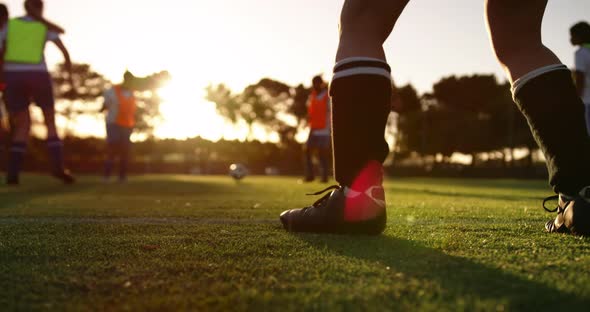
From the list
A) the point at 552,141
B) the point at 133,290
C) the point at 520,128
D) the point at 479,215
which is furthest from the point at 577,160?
the point at 520,128

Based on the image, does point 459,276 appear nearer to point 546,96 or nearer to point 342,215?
point 342,215

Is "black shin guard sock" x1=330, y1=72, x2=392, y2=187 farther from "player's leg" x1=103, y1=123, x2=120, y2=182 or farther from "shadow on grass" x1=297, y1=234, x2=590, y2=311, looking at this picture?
"player's leg" x1=103, y1=123, x2=120, y2=182

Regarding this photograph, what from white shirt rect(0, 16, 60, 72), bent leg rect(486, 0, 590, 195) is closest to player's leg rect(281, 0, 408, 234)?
bent leg rect(486, 0, 590, 195)

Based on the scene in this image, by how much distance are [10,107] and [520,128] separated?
49.6 m

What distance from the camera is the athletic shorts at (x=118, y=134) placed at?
10.5 meters

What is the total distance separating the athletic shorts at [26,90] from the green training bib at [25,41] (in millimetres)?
230

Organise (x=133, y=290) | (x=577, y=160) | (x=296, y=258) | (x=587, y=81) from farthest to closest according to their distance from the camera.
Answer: (x=587, y=81)
(x=577, y=160)
(x=296, y=258)
(x=133, y=290)

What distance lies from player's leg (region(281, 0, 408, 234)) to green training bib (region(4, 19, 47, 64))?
6262 mm

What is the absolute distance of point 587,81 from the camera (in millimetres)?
6793

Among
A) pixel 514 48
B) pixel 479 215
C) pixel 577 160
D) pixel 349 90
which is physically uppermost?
pixel 514 48

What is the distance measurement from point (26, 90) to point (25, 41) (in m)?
0.68

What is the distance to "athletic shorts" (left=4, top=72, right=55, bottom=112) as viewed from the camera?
271 inches

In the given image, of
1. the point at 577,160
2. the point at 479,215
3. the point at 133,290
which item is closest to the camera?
the point at 133,290

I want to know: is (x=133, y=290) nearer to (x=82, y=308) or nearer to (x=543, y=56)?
(x=82, y=308)
